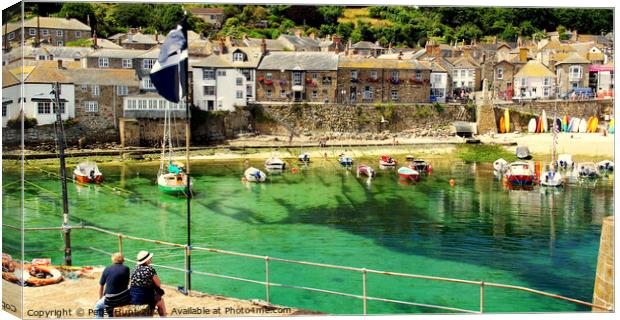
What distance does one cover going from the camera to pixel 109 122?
22281mm

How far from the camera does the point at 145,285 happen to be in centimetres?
702

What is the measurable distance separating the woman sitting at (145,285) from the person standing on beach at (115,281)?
0.25 ft

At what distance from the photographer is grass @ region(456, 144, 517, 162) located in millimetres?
21906

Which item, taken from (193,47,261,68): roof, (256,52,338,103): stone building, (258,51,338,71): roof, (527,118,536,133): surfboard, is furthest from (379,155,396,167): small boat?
(193,47,261,68): roof

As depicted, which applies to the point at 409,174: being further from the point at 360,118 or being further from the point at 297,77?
the point at 297,77

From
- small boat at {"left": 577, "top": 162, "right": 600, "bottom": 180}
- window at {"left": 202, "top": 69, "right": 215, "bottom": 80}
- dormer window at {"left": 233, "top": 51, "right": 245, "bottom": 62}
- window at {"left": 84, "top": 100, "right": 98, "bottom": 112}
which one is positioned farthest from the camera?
dormer window at {"left": 233, "top": 51, "right": 245, "bottom": 62}

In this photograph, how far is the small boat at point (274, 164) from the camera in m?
23.0

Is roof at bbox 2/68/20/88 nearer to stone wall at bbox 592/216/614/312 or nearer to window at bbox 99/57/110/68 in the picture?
stone wall at bbox 592/216/614/312

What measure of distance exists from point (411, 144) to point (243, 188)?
6106mm

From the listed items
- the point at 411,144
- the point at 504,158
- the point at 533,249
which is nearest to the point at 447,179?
the point at 504,158

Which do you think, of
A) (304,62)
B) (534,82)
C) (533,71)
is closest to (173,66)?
(304,62)

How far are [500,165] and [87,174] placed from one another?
10694 millimetres

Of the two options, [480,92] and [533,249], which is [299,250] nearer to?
[533,249]

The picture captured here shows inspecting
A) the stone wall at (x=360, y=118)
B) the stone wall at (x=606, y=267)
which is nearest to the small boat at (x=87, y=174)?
the stone wall at (x=360, y=118)
